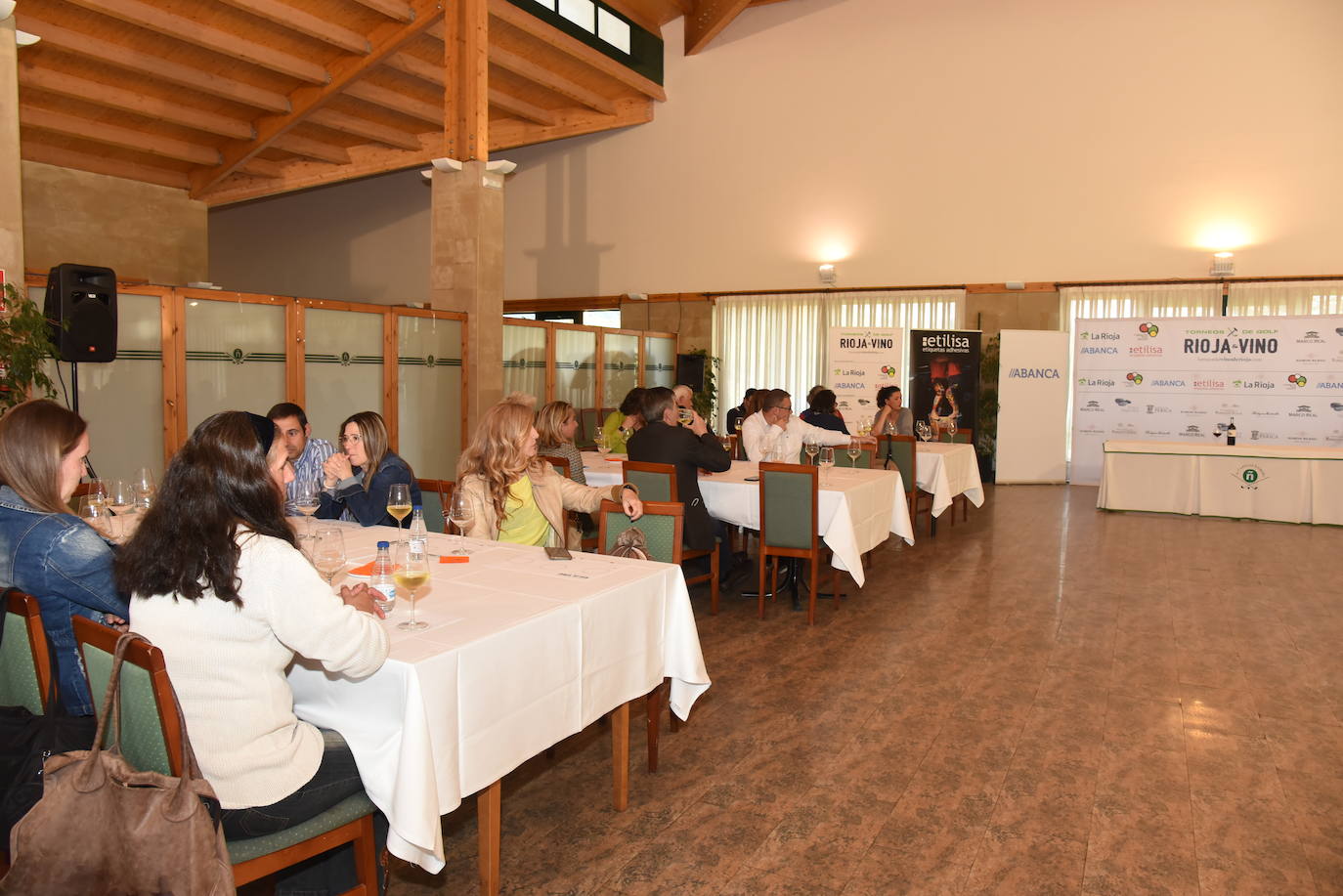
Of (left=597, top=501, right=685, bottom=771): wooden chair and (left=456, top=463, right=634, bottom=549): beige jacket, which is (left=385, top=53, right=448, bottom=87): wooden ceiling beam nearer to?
(left=456, top=463, right=634, bottom=549): beige jacket

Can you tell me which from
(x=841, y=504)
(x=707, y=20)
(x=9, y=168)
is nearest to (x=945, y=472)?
(x=841, y=504)

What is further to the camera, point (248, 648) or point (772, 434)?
point (772, 434)

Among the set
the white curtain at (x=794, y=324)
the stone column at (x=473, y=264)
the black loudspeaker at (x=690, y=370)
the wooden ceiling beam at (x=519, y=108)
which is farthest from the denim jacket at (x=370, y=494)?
the white curtain at (x=794, y=324)

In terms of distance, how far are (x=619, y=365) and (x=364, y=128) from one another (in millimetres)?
4688

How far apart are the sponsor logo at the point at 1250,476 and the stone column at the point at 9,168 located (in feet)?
34.0

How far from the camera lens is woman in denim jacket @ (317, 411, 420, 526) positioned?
151 inches

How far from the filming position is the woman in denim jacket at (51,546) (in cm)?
225

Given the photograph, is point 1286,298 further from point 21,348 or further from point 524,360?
point 21,348

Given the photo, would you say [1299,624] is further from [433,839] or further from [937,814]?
[433,839]

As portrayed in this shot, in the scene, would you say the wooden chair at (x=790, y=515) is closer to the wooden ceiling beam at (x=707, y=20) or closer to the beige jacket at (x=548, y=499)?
the beige jacket at (x=548, y=499)

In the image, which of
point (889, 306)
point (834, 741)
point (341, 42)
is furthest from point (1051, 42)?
point (834, 741)

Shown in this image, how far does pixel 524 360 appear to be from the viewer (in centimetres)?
1084

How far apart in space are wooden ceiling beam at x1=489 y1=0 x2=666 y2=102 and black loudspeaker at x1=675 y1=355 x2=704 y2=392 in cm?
404

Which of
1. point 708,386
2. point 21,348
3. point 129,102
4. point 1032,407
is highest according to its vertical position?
point 129,102
